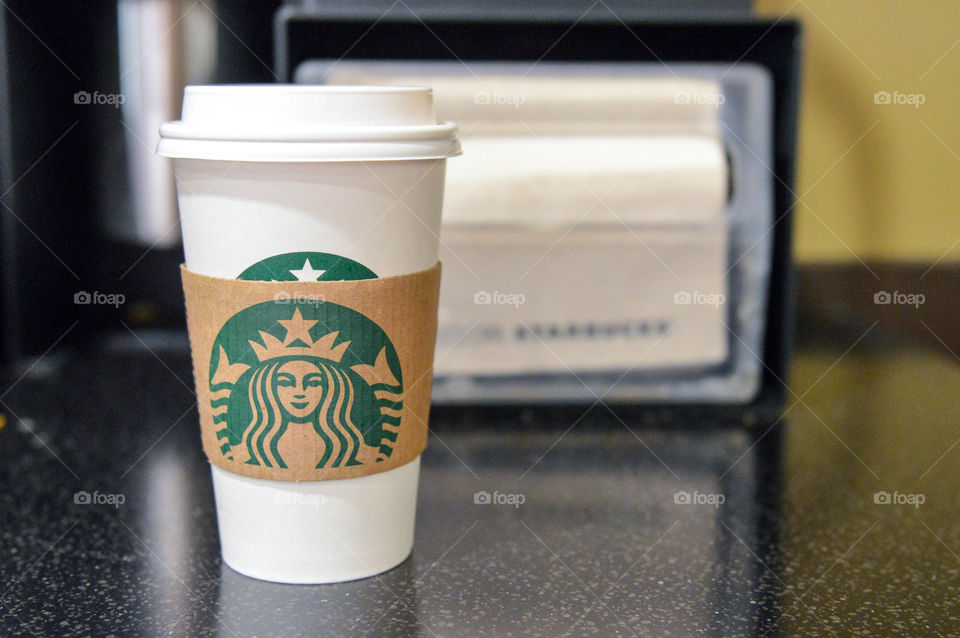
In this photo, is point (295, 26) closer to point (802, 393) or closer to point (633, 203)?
point (633, 203)

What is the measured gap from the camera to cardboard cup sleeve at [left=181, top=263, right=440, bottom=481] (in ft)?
1.88

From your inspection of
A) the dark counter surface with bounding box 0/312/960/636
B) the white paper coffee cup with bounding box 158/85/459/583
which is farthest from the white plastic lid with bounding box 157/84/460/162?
the dark counter surface with bounding box 0/312/960/636

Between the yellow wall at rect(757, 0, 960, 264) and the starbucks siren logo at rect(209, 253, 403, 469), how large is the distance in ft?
2.96

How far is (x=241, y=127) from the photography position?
55 cm

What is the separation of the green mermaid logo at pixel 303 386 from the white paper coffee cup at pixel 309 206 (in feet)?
0.07

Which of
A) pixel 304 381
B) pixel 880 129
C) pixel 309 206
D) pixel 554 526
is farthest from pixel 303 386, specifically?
pixel 880 129

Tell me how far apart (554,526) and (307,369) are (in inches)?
9.4

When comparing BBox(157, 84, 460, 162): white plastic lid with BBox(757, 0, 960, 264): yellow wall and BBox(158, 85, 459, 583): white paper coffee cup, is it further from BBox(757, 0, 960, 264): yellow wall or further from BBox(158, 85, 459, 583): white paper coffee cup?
BBox(757, 0, 960, 264): yellow wall

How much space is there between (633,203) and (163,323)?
61 cm

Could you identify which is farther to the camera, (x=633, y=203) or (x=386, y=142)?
(x=633, y=203)

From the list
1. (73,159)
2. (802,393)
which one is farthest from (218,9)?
(802,393)

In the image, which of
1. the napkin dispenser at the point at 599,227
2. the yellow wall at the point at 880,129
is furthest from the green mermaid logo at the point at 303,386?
the yellow wall at the point at 880,129

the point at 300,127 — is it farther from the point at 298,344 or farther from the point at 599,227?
the point at 599,227

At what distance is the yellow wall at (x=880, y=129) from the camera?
1247 millimetres
